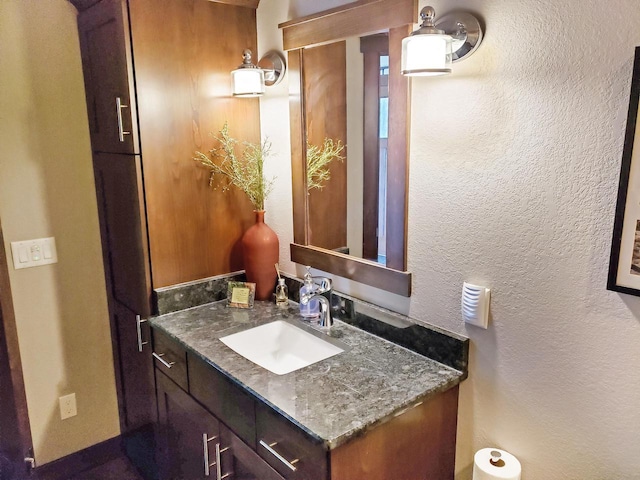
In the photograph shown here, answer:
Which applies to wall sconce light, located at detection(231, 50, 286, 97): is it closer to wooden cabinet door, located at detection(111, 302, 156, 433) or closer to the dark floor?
wooden cabinet door, located at detection(111, 302, 156, 433)

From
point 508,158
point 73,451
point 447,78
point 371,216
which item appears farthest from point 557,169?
point 73,451

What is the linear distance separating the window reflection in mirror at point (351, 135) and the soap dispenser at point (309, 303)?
149 millimetres

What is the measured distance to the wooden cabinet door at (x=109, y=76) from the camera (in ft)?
5.62

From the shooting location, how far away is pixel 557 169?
3.90 feet

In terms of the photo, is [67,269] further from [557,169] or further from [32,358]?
[557,169]

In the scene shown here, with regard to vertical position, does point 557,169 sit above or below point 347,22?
below

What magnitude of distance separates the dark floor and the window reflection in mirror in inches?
55.5

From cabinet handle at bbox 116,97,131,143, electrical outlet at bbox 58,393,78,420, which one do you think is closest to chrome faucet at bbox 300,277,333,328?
cabinet handle at bbox 116,97,131,143

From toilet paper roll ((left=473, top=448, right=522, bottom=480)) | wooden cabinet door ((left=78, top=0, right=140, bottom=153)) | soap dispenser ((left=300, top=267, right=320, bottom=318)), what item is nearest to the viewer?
toilet paper roll ((left=473, top=448, right=522, bottom=480))

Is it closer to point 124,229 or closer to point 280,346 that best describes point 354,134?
point 280,346

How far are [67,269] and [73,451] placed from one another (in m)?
0.87

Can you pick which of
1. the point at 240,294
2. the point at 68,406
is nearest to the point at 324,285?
the point at 240,294

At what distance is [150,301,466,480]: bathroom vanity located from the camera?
4.04 feet

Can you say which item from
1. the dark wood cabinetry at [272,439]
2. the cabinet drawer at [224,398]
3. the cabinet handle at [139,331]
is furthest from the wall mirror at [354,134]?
the cabinet handle at [139,331]
